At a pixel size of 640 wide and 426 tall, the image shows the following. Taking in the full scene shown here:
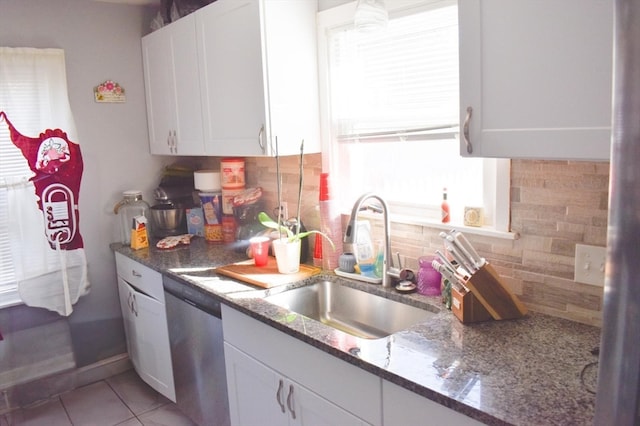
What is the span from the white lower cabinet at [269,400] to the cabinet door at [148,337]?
64cm

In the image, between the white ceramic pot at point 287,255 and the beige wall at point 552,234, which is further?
the white ceramic pot at point 287,255

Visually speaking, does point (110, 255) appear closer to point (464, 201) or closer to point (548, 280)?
point (464, 201)

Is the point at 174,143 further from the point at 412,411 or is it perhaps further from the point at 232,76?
the point at 412,411

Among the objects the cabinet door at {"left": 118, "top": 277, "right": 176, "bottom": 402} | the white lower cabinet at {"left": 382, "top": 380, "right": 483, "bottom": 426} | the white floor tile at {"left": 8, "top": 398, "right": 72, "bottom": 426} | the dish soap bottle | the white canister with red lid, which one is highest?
the white canister with red lid

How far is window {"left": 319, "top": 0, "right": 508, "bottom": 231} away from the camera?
1769 mm

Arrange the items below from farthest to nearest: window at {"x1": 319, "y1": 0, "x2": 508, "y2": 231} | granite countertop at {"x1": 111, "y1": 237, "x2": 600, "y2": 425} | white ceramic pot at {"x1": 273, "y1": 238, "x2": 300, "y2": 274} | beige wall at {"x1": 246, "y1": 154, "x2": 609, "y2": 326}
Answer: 1. white ceramic pot at {"x1": 273, "y1": 238, "x2": 300, "y2": 274}
2. window at {"x1": 319, "y1": 0, "x2": 508, "y2": 231}
3. beige wall at {"x1": 246, "y1": 154, "x2": 609, "y2": 326}
4. granite countertop at {"x1": 111, "y1": 237, "x2": 600, "y2": 425}

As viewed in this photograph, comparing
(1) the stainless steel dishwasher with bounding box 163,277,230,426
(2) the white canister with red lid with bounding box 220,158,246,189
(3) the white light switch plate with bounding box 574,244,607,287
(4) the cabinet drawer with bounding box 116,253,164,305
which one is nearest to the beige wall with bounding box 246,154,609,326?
(3) the white light switch plate with bounding box 574,244,607,287

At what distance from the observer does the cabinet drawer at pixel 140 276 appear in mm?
2486

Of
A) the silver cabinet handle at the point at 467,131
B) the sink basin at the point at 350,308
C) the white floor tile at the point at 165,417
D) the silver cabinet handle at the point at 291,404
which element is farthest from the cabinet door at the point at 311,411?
the white floor tile at the point at 165,417

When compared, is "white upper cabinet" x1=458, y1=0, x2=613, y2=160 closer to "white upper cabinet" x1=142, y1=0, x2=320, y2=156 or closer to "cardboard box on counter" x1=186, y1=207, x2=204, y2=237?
"white upper cabinet" x1=142, y1=0, x2=320, y2=156

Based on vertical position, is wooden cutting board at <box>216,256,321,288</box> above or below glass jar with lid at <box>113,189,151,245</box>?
below

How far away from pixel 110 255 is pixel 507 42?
260 cm

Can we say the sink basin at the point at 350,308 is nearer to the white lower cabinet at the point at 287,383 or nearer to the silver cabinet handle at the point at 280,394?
the white lower cabinet at the point at 287,383

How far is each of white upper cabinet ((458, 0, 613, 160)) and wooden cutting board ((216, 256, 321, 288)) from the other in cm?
99
